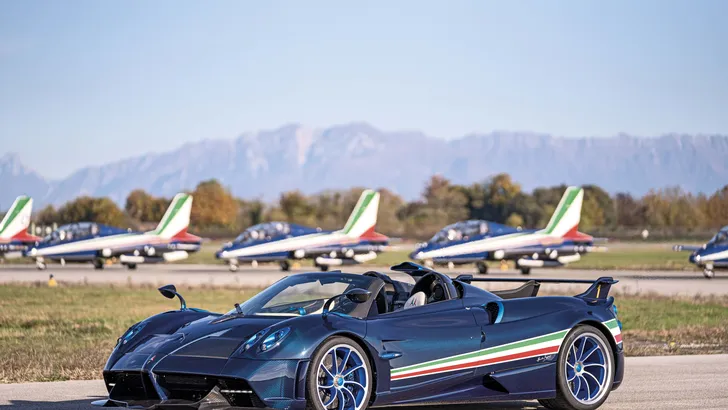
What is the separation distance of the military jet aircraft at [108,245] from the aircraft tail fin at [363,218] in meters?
7.74

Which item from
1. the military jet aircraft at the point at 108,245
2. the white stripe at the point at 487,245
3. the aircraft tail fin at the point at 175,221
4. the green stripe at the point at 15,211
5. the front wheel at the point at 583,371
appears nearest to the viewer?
the front wheel at the point at 583,371

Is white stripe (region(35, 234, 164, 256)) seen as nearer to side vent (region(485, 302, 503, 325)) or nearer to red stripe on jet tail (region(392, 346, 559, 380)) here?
side vent (region(485, 302, 503, 325))

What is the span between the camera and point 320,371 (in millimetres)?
8414

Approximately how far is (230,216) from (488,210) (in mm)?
39023

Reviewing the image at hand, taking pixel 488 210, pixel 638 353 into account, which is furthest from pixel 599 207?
pixel 638 353

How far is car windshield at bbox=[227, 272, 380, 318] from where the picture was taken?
941 centimetres

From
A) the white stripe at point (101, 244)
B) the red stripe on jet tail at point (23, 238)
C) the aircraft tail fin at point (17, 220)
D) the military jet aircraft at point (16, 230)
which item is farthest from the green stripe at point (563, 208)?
the aircraft tail fin at point (17, 220)

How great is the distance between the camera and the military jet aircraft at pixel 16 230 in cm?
5478

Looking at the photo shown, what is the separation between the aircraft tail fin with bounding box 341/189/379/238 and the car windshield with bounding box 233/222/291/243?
362 centimetres

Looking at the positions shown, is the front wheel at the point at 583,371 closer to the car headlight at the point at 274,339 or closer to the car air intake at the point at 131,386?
the car headlight at the point at 274,339

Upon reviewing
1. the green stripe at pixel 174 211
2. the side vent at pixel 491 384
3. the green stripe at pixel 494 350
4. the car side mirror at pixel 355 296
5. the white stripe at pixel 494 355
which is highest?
the green stripe at pixel 174 211

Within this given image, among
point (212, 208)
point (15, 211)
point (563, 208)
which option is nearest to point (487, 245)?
point (563, 208)

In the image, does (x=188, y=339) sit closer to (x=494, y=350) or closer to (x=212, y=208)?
(x=494, y=350)

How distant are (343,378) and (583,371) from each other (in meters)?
2.66
